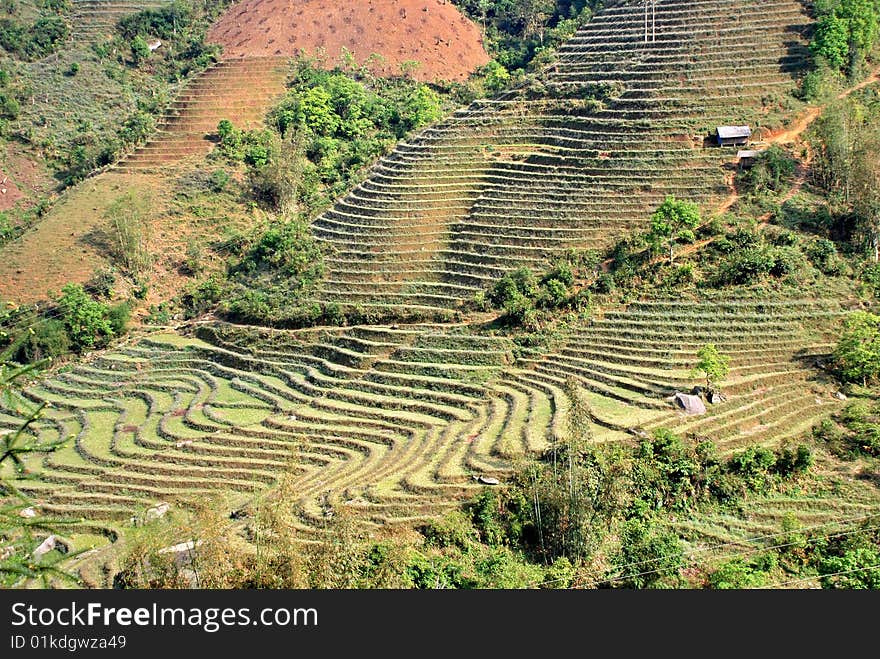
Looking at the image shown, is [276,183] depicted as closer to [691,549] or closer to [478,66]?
[478,66]

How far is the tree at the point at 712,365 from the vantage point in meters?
23.6

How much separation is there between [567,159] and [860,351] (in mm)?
13245

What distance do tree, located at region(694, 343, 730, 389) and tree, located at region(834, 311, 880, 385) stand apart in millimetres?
3104

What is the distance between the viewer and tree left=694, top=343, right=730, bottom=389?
23625mm

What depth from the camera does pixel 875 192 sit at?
2783 centimetres

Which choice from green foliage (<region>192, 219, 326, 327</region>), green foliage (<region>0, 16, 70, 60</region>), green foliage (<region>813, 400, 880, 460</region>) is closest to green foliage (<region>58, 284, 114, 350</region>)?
green foliage (<region>192, 219, 326, 327</region>)

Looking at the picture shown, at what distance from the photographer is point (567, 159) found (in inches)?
1310

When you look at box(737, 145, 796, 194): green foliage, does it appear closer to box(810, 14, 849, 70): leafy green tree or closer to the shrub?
box(810, 14, 849, 70): leafy green tree

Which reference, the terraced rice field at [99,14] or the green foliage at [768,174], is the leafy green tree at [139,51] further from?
the green foliage at [768,174]

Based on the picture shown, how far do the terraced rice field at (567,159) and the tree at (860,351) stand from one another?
719 cm


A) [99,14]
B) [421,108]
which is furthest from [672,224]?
[99,14]

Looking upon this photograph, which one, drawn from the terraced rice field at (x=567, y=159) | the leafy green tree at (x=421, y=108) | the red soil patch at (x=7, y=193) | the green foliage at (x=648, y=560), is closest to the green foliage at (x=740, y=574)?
the green foliage at (x=648, y=560)

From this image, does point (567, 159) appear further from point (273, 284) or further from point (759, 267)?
point (273, 284)

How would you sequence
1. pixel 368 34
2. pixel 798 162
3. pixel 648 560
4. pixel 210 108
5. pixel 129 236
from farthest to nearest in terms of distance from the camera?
pixel 368 34 → pixel 210 108 → pixel 129 236 → pixel 798 162 → pixel 648 560
